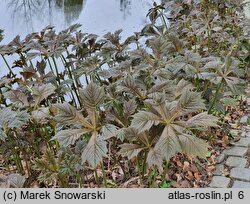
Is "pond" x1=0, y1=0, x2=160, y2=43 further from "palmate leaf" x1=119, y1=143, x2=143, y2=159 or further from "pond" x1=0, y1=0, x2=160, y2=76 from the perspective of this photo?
"palmate leaf" x1=119, y1=143, x2=143, y2=159

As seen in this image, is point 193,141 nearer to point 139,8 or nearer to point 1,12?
point 139,8

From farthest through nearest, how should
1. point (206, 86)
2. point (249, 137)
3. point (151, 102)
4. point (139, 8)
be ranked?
point (139, 8) → point (249, 137) → point (206, 86) → point (151, 102)

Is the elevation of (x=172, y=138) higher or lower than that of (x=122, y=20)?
lower

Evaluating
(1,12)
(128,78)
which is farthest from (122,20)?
(128,78)

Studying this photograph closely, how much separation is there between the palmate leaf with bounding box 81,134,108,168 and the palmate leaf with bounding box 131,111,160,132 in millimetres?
134

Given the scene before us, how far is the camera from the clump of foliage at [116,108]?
130cm

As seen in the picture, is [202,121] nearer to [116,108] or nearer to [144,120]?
[144,120]

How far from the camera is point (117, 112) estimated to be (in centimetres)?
159

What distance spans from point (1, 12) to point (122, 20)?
2.09 meters

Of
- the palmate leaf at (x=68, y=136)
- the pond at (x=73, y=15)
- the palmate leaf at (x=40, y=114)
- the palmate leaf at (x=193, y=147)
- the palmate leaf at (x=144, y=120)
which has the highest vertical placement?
the pond at (x=73, y=15)

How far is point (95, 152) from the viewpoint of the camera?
1269mm

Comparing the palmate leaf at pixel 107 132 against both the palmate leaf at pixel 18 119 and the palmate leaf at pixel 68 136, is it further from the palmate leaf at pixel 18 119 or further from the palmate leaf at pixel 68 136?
the palmate leaf at pixel 18 119

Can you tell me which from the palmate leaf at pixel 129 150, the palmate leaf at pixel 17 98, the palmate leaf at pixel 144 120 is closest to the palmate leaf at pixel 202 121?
the palmate leaf at pixel 144 120

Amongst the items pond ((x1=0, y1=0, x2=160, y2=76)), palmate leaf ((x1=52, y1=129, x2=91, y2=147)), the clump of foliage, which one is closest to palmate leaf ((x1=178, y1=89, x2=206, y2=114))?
the clump of foliage
